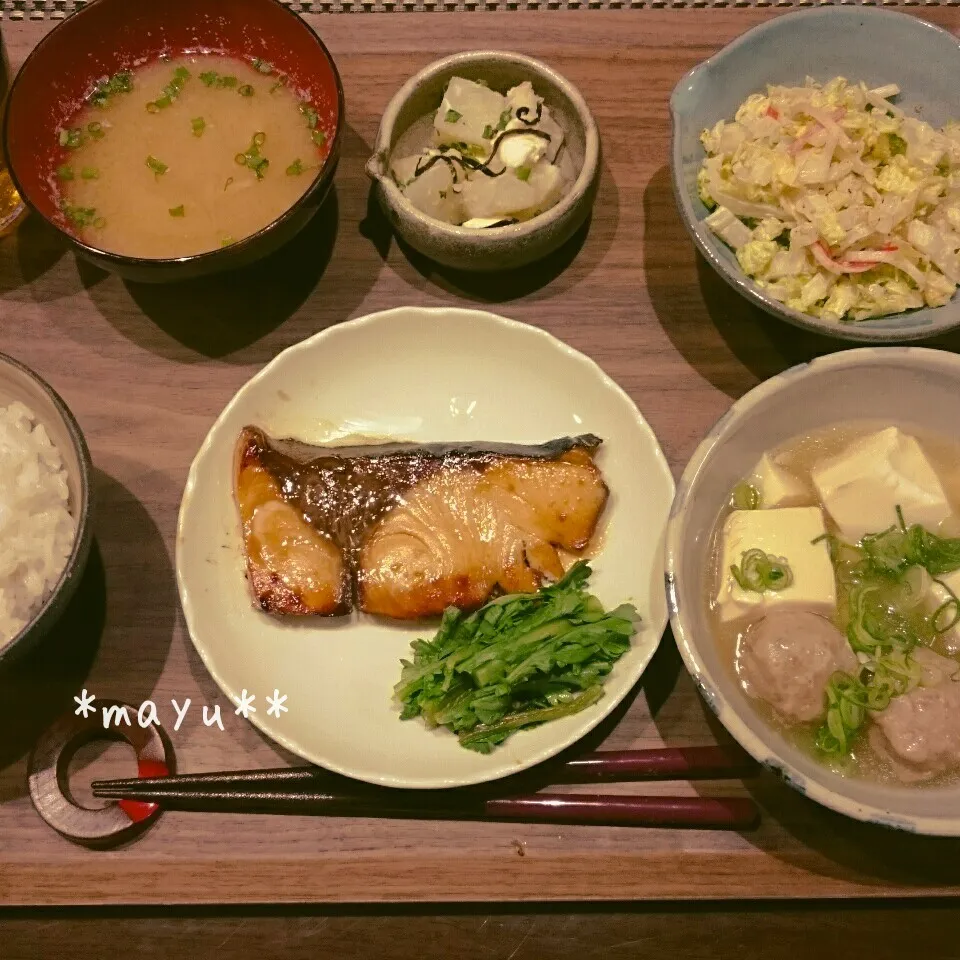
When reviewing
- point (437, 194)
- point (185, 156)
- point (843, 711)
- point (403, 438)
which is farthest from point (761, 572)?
point (185, 156)

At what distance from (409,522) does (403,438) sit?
27 cm

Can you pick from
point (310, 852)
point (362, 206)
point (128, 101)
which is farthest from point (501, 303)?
point (310, 852)

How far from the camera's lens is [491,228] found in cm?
194

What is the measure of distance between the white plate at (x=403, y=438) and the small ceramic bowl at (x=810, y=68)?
48 centimetres

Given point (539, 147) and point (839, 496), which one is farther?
point (539, 147)

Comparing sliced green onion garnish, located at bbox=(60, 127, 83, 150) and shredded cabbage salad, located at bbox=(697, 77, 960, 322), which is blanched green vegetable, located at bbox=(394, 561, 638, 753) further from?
sliced green onion garnish, located at bbox=(60, 127, 83, 150)

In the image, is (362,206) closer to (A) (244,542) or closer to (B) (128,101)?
(B) (128,101)

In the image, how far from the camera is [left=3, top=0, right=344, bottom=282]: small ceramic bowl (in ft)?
6.22

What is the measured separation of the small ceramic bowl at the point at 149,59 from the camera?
6.22 ft

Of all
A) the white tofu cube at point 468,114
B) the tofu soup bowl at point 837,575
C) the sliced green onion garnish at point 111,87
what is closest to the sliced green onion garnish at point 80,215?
the sliced green onion garnish at point 111,87

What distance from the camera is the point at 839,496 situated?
177 cm

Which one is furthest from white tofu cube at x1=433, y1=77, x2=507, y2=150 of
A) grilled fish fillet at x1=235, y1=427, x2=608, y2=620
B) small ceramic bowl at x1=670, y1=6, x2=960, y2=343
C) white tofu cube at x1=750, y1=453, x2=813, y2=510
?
white tofu cube at x1=750, y1=453, x2=813, y2=510

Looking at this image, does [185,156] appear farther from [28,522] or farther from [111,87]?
[28,522]

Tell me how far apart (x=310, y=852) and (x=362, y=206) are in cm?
157
